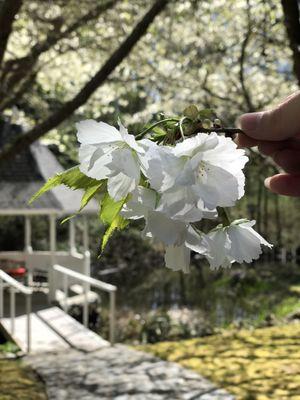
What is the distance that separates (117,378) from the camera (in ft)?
25.8

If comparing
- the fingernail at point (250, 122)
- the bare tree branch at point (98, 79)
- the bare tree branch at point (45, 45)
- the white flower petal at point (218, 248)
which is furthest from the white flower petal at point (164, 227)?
the bare tree branch at point (45, 45)

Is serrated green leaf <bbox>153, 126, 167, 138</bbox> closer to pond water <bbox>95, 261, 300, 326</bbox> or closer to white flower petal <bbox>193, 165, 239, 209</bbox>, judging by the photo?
white flower petal <bbox>193, 165, 239, 209</bbox>

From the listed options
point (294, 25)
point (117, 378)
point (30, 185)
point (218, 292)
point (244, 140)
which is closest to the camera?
point (244, 140)

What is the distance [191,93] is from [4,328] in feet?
22.6

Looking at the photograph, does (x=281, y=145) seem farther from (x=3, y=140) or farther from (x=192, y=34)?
(x=3, y=140)

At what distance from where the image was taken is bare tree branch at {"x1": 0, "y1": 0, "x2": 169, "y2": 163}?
5.73 meters

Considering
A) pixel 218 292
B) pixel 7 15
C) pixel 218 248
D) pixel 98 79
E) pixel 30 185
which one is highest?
pixel 7 15

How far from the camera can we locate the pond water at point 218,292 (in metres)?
15.2

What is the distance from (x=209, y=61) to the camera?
12.3 meters

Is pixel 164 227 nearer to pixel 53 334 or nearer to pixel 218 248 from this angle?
pixel 218 248

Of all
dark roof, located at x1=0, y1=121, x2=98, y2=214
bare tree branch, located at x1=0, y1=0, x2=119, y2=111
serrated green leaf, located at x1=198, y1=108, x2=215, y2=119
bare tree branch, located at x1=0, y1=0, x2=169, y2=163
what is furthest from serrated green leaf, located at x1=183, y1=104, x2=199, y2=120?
dark roof, located at x1=0, y1=121, x2=98, y2=214

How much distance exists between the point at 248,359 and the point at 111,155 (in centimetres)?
814

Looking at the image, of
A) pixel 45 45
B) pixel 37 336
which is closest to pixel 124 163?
pixel 45 45

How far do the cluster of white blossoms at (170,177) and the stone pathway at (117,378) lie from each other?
6363 millimetres
